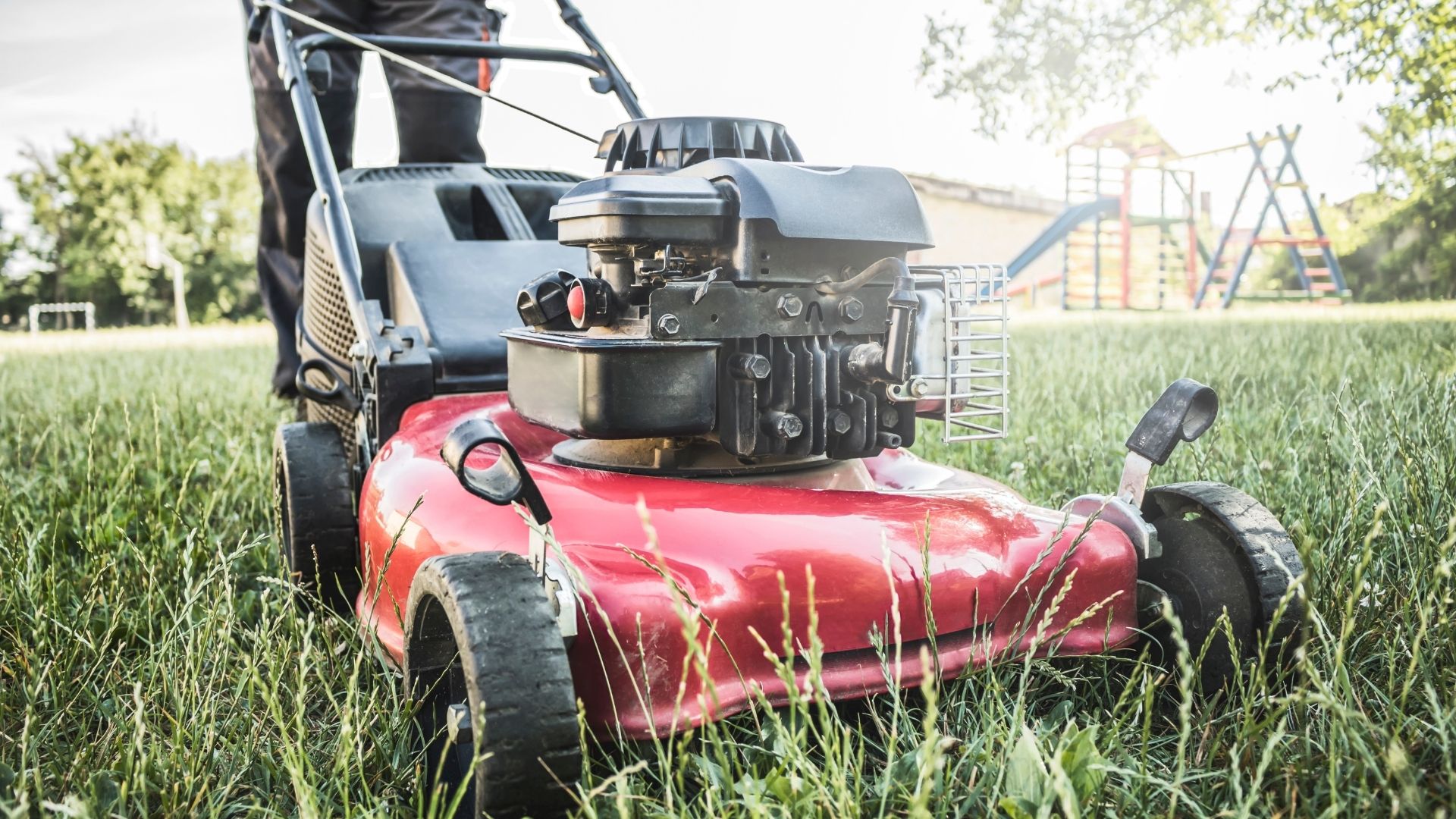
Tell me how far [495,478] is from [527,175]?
149 cm

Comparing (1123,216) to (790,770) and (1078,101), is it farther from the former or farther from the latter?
(790,770)

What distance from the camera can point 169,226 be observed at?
2683cm

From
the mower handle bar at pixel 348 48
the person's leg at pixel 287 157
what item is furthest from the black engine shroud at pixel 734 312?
the person's leg at pixel 287 157

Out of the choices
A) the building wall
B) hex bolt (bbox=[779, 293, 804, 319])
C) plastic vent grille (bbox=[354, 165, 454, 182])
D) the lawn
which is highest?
the building wall

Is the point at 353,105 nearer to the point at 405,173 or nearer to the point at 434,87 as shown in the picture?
the point at 434,87

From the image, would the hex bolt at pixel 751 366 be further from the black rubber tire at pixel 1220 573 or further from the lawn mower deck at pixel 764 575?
the black rubber tire at pixel 1220 573

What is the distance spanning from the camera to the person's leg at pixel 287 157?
273 centimetres

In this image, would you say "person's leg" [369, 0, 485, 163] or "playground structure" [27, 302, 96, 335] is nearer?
"person's leg" [369, 0, 485, 163]

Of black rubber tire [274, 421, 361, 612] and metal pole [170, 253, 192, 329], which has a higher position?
metal pole [170, 253, 192, 329]

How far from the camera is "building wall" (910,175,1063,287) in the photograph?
20812mm

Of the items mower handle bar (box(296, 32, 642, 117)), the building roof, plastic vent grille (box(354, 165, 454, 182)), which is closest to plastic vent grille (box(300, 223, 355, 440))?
plastic vent grille (box(354, 165, 454, 182))

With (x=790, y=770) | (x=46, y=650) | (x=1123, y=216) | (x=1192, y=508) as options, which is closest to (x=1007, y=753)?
(x=790, y=770)

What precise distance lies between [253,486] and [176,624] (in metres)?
1.39

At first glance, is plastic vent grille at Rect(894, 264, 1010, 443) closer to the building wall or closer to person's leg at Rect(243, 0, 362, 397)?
person's leg at Rect(243, 0, 362, 397)
